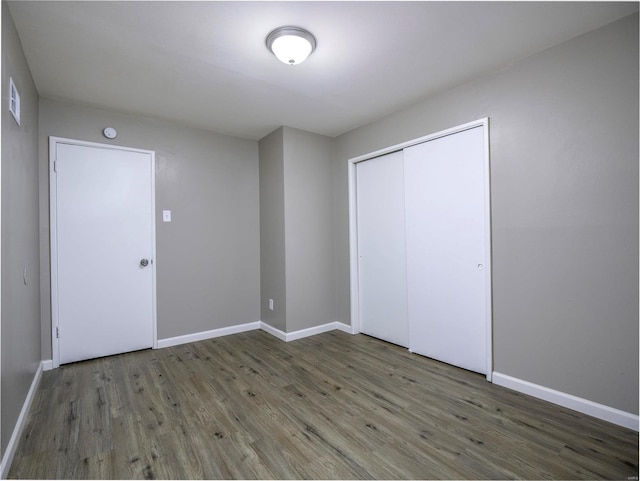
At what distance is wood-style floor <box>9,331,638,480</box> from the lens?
1.65 meters

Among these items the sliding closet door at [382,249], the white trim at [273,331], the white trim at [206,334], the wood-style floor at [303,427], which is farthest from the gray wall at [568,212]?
the white trim at [206,334]

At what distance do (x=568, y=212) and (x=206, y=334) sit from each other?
3694 millimetres

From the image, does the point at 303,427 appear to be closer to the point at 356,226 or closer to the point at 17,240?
the point at 17,240

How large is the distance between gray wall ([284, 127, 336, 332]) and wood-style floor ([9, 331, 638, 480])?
3.26 ft

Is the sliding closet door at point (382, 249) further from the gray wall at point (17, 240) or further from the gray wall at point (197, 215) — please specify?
the gray wall at point (17, 240)

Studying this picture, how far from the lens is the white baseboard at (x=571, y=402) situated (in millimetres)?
1934

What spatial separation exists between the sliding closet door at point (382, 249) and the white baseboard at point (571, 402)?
1078 mm

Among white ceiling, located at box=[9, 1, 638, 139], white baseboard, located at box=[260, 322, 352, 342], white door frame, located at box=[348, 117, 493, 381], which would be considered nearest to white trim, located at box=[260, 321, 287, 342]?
white baseboard, located at box=[260, 322, 352, 342]

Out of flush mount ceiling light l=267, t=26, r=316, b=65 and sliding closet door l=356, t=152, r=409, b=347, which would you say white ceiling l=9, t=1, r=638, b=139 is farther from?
sliding closet door l=356, t=152, r=409, b=347

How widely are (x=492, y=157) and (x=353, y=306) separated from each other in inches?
87.7

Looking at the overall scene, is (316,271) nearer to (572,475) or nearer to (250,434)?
(250,434)

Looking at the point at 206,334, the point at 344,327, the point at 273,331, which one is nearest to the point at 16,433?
the point at 206,334

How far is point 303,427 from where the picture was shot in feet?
6.61

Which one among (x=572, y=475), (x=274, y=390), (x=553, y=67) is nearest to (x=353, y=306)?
(x=274, y=390)
